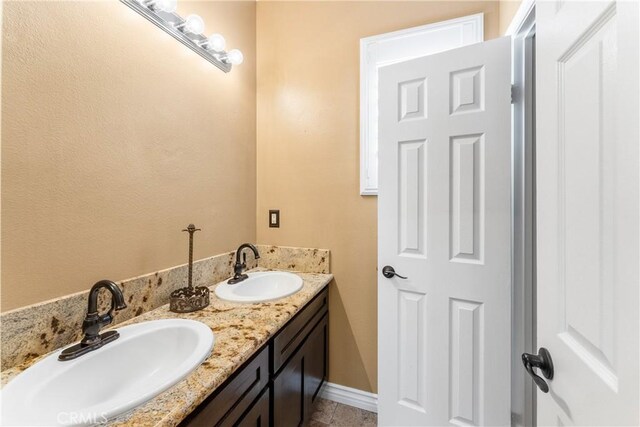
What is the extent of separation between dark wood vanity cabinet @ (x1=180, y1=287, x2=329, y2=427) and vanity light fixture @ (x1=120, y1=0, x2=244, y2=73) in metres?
1.42

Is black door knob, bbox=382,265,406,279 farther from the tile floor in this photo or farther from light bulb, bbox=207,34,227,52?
light bulb, bbox=207,34,227,52

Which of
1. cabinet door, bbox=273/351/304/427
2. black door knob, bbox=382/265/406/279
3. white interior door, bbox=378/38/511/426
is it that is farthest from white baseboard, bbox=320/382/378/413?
black door knob, bbox=382/265/406/279

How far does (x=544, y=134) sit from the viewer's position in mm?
662

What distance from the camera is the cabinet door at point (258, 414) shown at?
2.80 feet

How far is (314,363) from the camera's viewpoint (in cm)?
148

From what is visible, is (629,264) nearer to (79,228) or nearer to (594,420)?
(594,420)

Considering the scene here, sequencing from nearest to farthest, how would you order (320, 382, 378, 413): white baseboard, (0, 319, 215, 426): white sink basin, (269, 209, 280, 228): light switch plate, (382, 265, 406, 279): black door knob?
1. (0, 319, 215, 426): white sink basin
2. (382, 265, 406, 279): black door knob
3. (320, 382, 378, 413): white baseboard
4. (269, 209, 280, 228): light switch plate

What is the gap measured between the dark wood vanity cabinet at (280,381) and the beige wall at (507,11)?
1.67 metres

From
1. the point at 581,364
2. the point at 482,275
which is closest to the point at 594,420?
the point at 581,364

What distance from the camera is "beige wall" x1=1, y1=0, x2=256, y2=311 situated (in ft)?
2.45

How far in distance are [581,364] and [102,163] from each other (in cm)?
147

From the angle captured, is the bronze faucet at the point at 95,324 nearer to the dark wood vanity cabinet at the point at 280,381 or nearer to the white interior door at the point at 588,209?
the dark wood vanity cabinet at the point at 280,381

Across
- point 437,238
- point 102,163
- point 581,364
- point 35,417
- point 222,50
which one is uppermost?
point 222,50

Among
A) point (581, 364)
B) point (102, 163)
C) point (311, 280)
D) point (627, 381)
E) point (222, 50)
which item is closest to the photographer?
point (627, 381)
